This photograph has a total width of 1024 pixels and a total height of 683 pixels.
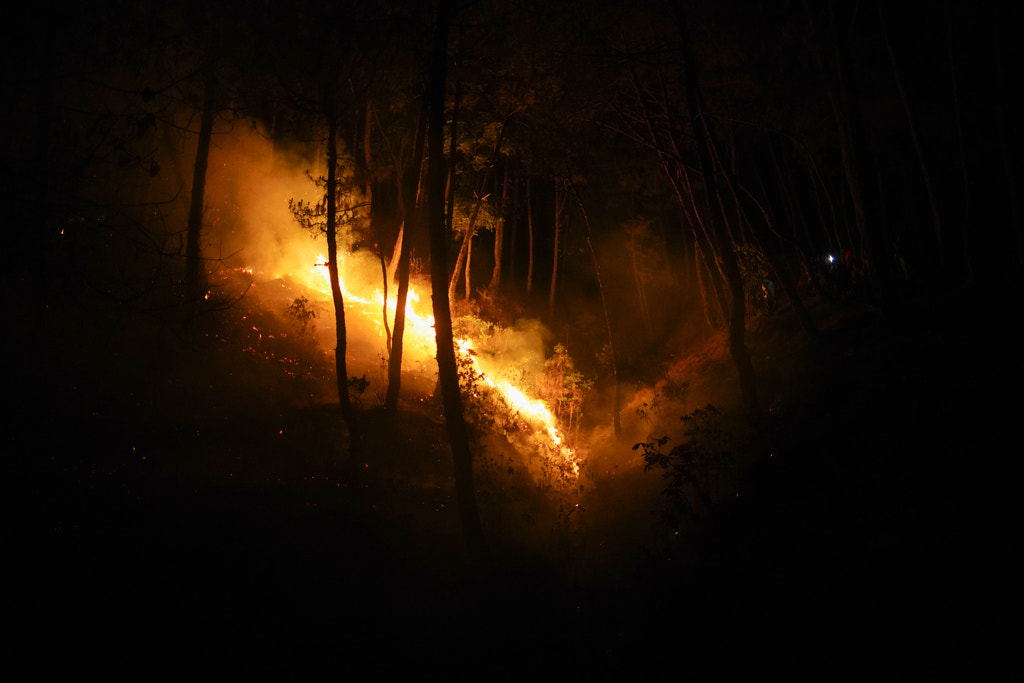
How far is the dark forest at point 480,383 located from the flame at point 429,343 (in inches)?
5.2

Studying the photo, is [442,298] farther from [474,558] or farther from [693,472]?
[693,472]

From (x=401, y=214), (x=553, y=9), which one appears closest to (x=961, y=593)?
(x=553, y=9)

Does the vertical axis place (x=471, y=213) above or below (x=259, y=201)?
above

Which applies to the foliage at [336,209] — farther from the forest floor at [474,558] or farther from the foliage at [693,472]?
the foliage at [693,472]

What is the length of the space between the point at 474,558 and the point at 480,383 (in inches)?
337

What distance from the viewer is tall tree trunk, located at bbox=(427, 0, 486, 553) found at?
8.42 meters

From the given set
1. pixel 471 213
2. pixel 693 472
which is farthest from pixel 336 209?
pixel 471 213

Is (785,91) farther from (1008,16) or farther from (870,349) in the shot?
(870,349)

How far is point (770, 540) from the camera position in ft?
25.4

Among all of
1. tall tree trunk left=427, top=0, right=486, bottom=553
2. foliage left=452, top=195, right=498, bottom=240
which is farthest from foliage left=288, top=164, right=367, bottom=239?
foliage left=452, top=195, right=498, bottom=240

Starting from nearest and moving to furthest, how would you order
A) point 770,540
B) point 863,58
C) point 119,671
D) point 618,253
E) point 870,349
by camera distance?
point 119,671
point 770,540
point 870,349
point 863,58
point 618,253

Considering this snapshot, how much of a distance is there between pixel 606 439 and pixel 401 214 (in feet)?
31.3

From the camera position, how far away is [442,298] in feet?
27.9

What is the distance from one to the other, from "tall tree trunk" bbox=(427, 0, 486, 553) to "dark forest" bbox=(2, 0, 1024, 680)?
0.05 metres
